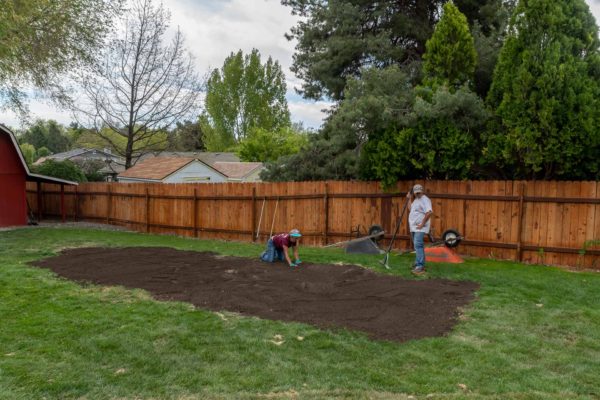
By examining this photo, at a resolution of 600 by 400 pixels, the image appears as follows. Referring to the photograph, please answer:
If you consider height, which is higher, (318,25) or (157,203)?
(318,25)

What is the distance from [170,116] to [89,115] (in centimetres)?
427

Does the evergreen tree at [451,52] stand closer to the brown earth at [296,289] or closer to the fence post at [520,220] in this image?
the fence post at [520,220]

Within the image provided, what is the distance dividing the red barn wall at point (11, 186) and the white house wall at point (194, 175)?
334 inches

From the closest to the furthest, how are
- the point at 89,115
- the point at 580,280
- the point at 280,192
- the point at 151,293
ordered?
1. the point at 151,293
2. the point at 580,280
3. the point at 280,192
4. the point at 89,115

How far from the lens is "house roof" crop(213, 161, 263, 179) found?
31.6 m

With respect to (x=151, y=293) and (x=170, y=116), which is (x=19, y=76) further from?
(x=151, y=293)

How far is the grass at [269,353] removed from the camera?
12.2 feet

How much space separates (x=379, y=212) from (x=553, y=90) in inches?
179

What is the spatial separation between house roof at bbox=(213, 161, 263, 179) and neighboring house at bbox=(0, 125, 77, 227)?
14481 millimetres

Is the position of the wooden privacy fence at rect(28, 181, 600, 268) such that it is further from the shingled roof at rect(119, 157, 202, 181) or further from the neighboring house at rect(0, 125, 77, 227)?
the shingled roof at rect(119, 157, 202, 181)

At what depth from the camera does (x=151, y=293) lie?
6887 mm

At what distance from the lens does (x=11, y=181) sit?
691 inches

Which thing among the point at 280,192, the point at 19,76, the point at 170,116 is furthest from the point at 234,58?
the point at 280,192

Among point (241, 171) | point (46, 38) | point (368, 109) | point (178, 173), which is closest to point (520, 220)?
point (368, 109)
